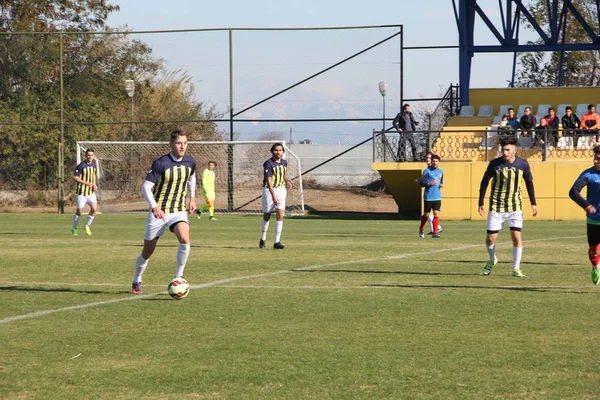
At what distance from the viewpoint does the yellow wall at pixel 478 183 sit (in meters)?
30.8

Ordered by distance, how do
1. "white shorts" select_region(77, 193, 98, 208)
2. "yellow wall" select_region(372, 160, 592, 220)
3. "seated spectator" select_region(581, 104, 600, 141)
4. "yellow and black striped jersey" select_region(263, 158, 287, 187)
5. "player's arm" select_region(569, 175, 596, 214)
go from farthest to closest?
"seated spectator" select_region(581, 104, 600, 141) < "yellow wall" select_region(372, 160, 592, 220) < "white shorts" select_region(77, 193, 98, 208) < "yellow and black striped jersey" select_region(263, 158, 287, 187) < "player's arm" select_region(569, 175, 596, 214)

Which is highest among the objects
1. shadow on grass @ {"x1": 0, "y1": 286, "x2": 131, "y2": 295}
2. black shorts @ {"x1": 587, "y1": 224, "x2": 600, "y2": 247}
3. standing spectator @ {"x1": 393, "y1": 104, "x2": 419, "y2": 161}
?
standing spectator @ {"x1": 393, "y1": 104, "x2": 419, "y2": 161}

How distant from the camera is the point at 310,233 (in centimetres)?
2411

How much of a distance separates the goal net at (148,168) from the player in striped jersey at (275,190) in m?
17.9

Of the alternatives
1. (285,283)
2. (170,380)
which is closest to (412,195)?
(285,283)

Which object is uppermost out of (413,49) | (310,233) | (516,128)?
(413,49)

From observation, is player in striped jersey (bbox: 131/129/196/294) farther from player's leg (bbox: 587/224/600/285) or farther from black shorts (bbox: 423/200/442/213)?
black shorts (bbox: 423/200/442/213)

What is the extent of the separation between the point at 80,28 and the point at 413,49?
72.1ft

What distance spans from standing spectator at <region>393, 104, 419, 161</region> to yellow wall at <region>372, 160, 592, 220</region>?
86cm

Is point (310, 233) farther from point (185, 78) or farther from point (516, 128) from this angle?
point (185, 78)

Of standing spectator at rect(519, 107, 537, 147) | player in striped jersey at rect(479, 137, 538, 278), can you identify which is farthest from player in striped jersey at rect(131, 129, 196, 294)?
standing spectator at rect(519, 107, 537, 147)

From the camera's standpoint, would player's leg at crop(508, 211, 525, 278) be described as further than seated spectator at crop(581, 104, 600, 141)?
No

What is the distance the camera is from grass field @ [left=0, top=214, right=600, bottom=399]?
6652mm

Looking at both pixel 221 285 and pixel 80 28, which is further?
pixel 80 28
